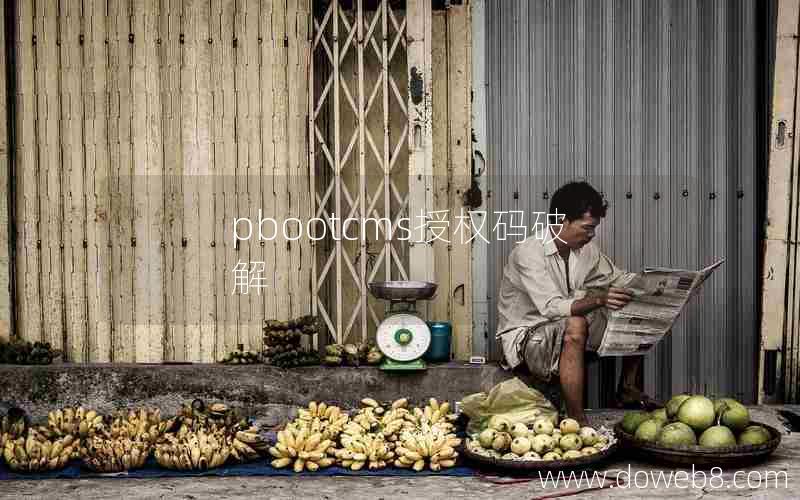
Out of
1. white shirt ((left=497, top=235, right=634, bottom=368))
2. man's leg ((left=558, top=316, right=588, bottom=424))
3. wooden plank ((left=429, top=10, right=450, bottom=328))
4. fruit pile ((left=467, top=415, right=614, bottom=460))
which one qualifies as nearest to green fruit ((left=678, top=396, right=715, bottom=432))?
fruit pile ((left=467, top=415, right=614, bottom=460))

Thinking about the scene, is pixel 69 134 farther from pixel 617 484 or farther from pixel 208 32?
pixel 617 484

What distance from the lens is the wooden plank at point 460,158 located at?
17.8 ft

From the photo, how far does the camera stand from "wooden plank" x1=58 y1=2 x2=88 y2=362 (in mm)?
5410

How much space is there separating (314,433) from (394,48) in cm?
257

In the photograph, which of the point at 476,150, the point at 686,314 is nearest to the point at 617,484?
the point at 686,314

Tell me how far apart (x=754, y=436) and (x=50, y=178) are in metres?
4.60

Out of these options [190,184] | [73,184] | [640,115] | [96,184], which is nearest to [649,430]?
[640,115]

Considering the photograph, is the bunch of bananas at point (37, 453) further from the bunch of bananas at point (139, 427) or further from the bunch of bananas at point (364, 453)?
the bunch of bananas at point (364, 453)

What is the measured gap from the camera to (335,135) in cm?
531

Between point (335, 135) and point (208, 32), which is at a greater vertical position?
point (208, 32)

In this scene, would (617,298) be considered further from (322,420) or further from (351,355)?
(322,420)

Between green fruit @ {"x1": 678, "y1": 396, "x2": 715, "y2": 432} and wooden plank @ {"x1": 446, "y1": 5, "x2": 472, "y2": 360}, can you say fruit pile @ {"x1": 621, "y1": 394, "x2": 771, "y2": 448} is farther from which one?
wooden plank @ {"x1": 446, "y1": 5, "x2": 472, "y2": 360}

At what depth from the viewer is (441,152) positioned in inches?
214

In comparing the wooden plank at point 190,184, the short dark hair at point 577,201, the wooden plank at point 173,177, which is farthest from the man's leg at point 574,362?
the wooden plank at point 173,177
